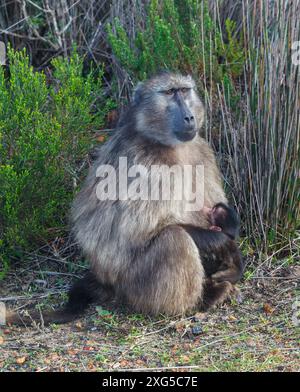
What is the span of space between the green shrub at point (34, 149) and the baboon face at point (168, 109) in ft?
2.37

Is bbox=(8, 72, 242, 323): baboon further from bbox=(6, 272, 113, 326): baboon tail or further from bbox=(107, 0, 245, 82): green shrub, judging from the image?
bbox=(107, 0, 245, 82): green shrub

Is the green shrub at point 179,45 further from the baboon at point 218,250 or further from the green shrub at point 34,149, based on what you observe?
the baboon at point 218,250

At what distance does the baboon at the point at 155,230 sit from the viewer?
392 cm

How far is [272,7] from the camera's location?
4332 mm

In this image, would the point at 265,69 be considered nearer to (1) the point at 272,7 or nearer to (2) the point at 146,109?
(1) the point at 272,7

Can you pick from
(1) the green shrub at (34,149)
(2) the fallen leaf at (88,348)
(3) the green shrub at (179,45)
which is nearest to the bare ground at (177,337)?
(2) the fallen leaf at (88,348)

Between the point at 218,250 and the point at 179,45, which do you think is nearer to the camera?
the point at 218,250

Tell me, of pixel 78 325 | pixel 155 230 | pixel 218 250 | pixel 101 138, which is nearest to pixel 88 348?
pixel 78 325

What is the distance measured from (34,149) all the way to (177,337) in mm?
1499

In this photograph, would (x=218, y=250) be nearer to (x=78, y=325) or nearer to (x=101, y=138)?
(x=78, y=325)

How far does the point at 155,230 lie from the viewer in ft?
12.9

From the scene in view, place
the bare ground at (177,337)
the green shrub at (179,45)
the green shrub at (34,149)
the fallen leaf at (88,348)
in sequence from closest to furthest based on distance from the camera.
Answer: the bare ground at (177,337), the fallen leaf at (88,348), the green shrub at (34,149), the green shrub at (179,45)

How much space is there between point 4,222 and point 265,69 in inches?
72.4

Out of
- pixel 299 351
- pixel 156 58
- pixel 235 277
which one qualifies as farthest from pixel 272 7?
pixel 299 351
